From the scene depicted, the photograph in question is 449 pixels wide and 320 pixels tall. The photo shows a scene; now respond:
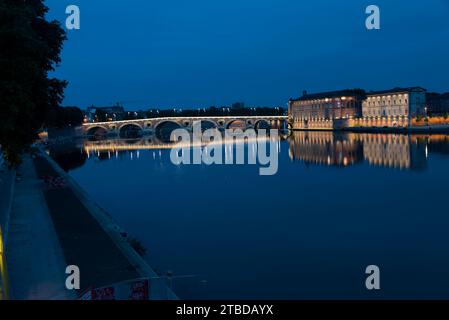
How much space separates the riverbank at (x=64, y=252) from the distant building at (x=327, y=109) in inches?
2804

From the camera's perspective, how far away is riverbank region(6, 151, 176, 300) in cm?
746

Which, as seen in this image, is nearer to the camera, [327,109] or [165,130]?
[327,109]

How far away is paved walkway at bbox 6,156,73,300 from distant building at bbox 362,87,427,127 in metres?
61.2

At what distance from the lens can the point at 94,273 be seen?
26.9ft

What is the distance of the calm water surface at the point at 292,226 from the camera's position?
10.1 m

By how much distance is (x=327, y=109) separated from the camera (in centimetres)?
8644

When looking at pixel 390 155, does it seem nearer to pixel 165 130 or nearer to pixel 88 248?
pixel 88 248

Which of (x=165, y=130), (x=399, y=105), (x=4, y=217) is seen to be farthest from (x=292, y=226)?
(x=165, y=130)

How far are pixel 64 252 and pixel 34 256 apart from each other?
59cm

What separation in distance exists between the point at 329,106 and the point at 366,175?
59.5m

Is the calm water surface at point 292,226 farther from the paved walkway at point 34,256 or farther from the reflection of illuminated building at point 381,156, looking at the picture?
the paved walkway at point 34,256

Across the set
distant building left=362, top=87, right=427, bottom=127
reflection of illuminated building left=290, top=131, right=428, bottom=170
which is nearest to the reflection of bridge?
distant building left=362, top=87, right=427, bottom=127

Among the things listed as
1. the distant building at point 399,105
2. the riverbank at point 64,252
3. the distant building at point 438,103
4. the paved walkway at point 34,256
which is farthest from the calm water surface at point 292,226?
the distant building at point 438,103
